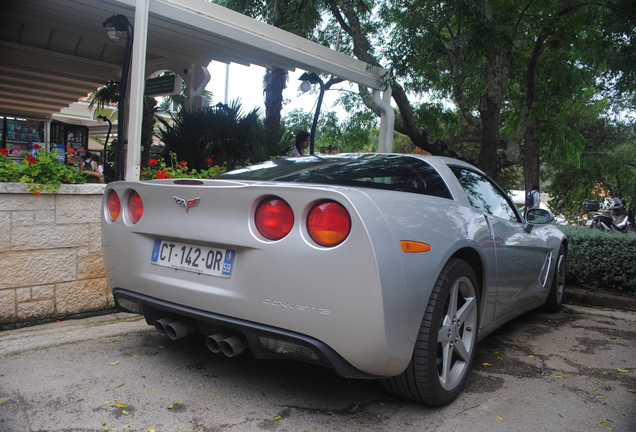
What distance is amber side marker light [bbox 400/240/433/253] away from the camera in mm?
2300

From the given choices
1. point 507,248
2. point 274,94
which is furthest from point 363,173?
point 274,94

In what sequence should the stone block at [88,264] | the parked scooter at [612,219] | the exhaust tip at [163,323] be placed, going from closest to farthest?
the exhaust tip at [163,323]
the stone block at [88,264]
the parked scooter at [612,219]

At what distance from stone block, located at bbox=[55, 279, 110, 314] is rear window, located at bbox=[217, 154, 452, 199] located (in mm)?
1594

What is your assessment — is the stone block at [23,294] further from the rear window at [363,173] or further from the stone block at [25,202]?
the rear window at [363,173]

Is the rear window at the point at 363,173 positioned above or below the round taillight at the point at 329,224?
above

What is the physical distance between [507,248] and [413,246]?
4.49 ft

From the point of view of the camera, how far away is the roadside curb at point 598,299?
5.33 metres

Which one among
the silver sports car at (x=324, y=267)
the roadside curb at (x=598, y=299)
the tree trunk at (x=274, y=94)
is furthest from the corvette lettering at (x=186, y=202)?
the tree trunk at (x=274, y=94)

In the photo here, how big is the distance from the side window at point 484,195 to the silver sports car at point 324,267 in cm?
17

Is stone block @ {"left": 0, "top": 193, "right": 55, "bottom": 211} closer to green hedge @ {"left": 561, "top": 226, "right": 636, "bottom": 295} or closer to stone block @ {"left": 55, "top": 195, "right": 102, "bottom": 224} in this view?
stone block @ {"left": 55, "top": 195, "right": 102, "bottom": 224}

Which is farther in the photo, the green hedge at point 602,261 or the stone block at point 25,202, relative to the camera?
the green hedge at point 602,261

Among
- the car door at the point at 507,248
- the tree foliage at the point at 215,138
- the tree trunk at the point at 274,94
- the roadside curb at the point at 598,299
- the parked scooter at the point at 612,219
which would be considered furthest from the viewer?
the tree trunk at the point at 274,94

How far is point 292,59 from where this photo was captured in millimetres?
6410

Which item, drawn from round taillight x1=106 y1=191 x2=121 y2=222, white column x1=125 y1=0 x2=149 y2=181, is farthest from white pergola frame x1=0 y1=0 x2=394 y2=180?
round taillight x1=106 y1=191 x2=121 y2=222
